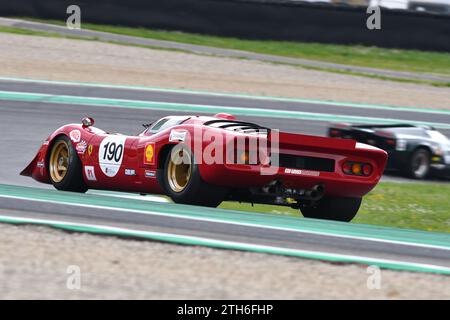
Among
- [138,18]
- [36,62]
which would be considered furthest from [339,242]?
[138,18]

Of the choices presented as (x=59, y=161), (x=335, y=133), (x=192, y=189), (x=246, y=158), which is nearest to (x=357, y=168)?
(x=246, y=158)

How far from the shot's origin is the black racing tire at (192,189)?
8148 millimetres

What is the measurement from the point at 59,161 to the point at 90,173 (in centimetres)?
59

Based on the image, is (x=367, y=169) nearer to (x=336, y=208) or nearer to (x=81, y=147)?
(x=336, y=208)

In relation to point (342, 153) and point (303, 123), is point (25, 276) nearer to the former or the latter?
point (342, 153)

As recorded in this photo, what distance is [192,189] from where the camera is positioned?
26.8ft

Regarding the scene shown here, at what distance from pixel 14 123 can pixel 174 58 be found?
7574 millimetres

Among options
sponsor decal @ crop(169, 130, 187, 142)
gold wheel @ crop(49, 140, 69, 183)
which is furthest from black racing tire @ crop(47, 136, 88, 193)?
sponsor decal @ crop(169, 130, 187, 142)

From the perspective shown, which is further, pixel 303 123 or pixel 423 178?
pixel 303 123

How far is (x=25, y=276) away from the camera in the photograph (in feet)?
18.8

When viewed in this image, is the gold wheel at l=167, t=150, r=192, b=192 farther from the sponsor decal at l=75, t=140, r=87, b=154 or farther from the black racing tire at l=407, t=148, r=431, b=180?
the black racing tire at l=407, t=148, r=431, b=180

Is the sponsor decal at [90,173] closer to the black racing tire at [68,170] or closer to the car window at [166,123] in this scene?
the black racing tire at [68,170]

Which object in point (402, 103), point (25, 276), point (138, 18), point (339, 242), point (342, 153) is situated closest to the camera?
point (25, 276)

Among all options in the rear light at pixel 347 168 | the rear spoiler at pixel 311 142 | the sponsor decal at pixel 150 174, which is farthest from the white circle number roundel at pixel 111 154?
the rear light at pixel 347 168
